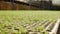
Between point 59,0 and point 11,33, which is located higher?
point 11,33

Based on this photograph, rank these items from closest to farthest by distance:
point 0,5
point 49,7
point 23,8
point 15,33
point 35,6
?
point 15,33, point 0,5, point 23,8, point 35,6, point 49,7

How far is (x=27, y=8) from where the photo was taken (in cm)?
1106

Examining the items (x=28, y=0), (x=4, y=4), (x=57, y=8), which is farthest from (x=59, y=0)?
(x=4, y=4)

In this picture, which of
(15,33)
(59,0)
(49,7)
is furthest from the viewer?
(59,0)

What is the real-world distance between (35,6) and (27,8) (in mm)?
1781

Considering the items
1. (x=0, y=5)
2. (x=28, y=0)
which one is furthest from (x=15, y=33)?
(x=28, y=0)

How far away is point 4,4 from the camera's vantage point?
350 inches

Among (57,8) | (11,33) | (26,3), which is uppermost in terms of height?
(11,33)

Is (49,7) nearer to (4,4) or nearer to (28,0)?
(28,0)

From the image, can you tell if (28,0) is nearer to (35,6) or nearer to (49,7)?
(35,6)

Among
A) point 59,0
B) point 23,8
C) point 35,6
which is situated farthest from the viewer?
point 59,0

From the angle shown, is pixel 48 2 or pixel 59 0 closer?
pixel 48 2

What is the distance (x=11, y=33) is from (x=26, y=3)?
9.72 m

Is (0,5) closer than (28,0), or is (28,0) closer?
(0,5)
